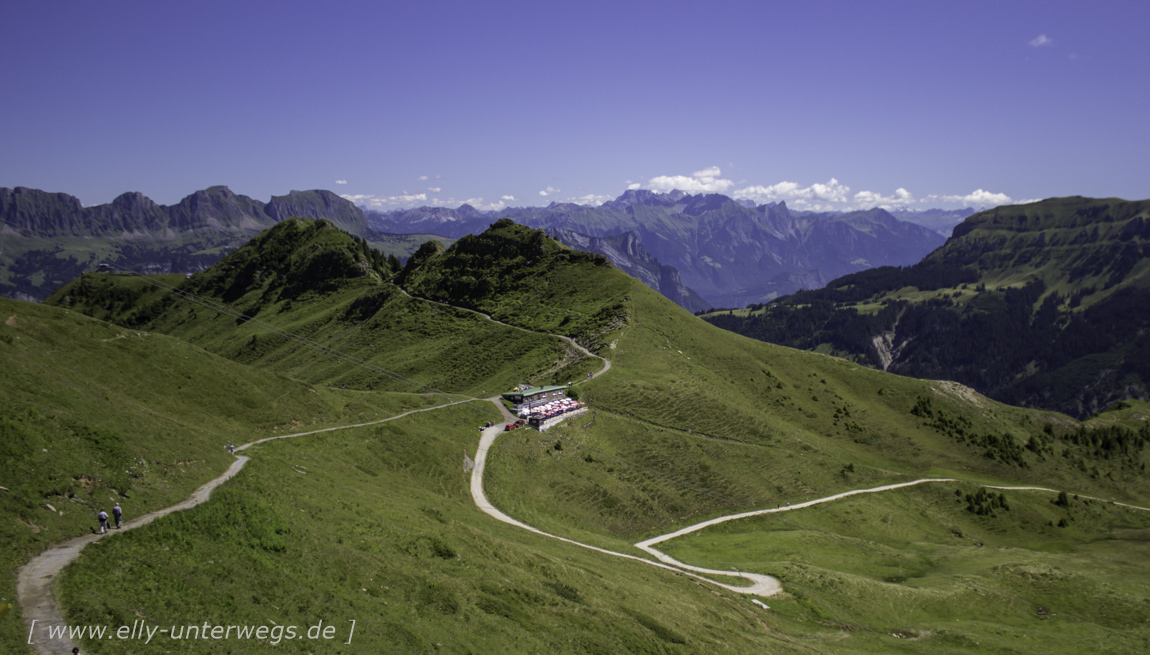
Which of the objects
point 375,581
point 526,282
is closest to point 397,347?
point 526,282

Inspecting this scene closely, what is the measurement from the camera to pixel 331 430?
212ft

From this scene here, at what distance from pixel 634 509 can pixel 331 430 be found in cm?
3962

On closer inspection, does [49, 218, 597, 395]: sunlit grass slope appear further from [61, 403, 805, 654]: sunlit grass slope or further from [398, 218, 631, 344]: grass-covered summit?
[61, 403, 805, 654]: sunlit grass slope

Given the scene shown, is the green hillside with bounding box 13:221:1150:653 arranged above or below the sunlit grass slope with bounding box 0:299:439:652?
below

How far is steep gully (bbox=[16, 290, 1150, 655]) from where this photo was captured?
20.2m

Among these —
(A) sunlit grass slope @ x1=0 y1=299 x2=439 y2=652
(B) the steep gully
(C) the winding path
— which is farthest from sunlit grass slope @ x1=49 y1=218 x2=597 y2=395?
(C) the winding path

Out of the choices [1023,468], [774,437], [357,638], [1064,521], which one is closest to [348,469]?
[357,638]

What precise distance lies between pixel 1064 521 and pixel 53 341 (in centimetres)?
14500

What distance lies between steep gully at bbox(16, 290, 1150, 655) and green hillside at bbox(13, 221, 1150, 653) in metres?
0.93

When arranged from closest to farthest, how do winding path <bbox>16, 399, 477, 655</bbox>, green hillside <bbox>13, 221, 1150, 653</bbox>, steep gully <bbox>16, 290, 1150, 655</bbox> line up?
winding path <bbox>16, 399, 477, 655</bbox>
steep gully <bbox>16, 290, 1150, 655</bbox>
green hillside <bbox>13, 221, 1150, 653</bbox>

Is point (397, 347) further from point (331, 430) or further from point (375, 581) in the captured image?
point (375, 581)

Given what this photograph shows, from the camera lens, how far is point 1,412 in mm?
31078

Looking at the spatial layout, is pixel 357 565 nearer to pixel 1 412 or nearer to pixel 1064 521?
pixel 1 412

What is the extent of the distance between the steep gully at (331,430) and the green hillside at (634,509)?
3.06ft
